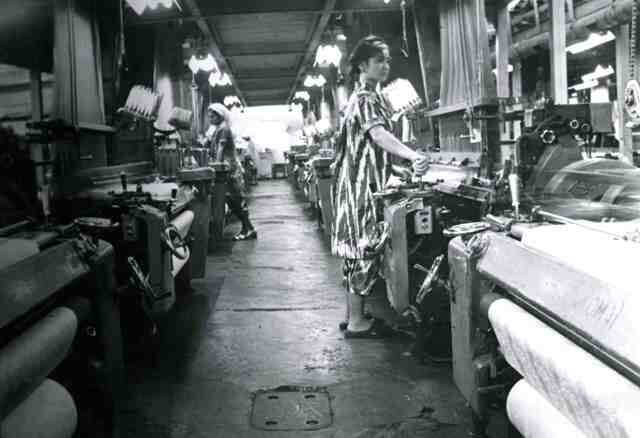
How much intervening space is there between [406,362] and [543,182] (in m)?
1.26

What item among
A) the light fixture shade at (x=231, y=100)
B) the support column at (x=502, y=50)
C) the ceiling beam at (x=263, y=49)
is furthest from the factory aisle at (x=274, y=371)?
the light fixture shade at (x=231, y=100)

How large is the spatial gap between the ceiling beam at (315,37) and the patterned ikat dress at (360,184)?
3991 millimetres

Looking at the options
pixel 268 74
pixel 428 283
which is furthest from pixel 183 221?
pixel 268 74

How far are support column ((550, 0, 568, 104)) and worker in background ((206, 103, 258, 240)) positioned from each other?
407 cm

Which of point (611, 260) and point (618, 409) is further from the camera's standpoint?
point (611, 260)

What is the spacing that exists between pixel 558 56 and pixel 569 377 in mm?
4056

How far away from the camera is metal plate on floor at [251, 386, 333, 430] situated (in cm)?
262

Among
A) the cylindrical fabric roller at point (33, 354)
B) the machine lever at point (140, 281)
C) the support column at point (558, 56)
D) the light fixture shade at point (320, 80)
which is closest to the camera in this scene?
the cylindrical fabric roller at point (33, 354)

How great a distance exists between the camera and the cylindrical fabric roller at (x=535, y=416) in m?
1.59

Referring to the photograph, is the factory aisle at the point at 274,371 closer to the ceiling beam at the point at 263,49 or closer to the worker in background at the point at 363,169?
the worker in background at the point at 363,169

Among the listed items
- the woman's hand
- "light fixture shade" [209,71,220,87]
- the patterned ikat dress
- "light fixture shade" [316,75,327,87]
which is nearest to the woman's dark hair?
the patterned ikat dress

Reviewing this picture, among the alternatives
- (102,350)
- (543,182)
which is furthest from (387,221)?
(102,350)

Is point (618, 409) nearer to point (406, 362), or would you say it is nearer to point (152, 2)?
point (406, 362)

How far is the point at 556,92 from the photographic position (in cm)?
481
